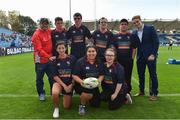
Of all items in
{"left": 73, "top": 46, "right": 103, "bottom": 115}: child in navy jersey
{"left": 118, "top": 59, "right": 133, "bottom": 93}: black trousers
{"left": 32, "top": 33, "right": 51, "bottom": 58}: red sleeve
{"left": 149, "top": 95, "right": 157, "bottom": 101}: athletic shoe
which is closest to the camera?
{"left": 73, "top": 46, "right": 103, "bottom": 115}: child in navy jersey

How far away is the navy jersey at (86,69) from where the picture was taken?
24.8ft

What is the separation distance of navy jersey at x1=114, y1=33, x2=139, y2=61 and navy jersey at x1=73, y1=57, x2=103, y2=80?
3.19 feet

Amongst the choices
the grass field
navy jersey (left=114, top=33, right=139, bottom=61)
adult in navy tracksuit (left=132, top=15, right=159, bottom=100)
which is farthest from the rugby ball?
adult in navy tracksuit (left=132, top=15, right=159, bottom=100)

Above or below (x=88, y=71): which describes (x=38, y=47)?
above

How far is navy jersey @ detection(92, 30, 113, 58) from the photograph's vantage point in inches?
326

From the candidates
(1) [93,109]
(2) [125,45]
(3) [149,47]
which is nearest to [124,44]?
(2) [125,45]

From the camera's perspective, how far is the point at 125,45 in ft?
27.5

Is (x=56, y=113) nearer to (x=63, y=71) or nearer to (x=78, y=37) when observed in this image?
(x=63, y=71)

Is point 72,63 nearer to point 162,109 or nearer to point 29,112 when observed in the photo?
point 29,112

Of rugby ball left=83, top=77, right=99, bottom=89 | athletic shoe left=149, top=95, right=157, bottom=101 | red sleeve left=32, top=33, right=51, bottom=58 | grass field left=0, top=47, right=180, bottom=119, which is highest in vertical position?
red sleeve left=32, top=33, right=51, bottom=58

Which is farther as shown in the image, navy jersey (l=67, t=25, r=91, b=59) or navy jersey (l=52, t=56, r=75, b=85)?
navy jersey (l=67, t=25, r=91, b=59)

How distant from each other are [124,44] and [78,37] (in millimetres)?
1119

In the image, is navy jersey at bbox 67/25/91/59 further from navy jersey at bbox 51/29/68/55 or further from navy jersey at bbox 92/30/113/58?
navy jersey at bbox 92/30/113/58

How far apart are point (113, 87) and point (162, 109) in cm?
113
